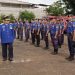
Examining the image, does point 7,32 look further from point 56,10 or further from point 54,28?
point 56,10

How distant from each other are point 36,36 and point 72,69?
10.8 meters

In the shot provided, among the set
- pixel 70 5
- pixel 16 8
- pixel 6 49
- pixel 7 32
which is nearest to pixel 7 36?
pixel 7 32

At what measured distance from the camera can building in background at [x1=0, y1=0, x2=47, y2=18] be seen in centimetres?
7219

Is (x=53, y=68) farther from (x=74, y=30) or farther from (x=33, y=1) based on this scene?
(x=33, y=1)

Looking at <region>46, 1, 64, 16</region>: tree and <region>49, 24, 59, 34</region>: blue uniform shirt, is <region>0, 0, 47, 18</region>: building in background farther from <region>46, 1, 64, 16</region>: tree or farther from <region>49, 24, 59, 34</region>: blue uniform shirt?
<region>49, 24, 59, 34</region>: blue uniform shirt

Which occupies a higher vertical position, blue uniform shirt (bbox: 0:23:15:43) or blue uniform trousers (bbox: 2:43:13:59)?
blue uniform shirt (bbox: 0:23:15:43)

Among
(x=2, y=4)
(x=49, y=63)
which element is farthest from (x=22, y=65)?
(x=2, y=4)

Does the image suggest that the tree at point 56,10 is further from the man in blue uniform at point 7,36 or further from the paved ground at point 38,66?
the man in blue uniform at point 7,36

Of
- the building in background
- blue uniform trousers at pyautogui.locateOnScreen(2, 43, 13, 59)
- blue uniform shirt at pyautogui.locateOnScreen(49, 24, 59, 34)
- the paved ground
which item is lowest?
the building in background

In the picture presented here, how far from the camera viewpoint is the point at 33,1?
95.9m

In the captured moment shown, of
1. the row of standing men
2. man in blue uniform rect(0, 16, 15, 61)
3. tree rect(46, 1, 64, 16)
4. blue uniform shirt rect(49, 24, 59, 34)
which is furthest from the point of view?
tree rect(46, 1, 64, 16)

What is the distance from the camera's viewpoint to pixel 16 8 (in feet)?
260

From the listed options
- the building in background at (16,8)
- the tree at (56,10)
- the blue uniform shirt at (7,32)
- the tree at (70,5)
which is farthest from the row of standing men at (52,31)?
the building in background at (16,8)

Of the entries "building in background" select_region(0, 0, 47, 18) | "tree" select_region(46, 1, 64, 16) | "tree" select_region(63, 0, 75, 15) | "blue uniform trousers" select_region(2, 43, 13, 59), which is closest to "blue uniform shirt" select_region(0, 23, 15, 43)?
"blue uniform trousers" select_region(2, 43, 13, 59)
